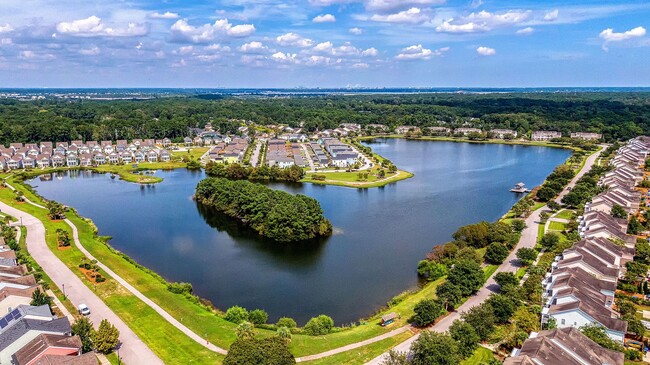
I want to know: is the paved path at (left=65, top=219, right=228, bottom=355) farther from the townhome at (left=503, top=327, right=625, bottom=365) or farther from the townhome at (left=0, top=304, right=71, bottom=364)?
the townhome at (left=503, top=327, right=625, bottom=365)

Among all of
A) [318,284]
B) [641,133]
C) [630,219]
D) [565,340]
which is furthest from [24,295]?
[641,133]

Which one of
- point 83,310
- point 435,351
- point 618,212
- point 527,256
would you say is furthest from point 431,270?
point 83,310

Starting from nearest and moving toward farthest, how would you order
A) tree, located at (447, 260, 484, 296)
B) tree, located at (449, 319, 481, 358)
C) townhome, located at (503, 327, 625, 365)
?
1. townhome, located at (503, 327, 625, 365)
2. tree, located at (449, 319, 481, 358)
3. tree, located at (447, 260, 484, 296)

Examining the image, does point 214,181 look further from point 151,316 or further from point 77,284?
point 151,316

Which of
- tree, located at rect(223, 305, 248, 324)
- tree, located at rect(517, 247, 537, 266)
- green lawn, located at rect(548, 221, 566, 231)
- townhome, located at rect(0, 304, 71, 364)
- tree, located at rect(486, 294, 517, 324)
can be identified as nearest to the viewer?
townhome, located at rect(0, 304, 71, 364)

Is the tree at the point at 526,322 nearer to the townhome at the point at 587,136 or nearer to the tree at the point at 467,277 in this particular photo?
the tree at the point at 467,277

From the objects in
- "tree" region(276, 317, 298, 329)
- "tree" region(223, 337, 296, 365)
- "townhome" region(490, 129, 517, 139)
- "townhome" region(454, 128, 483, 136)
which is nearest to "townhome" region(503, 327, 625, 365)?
→ "tree" region(223, 337, 296, 365)

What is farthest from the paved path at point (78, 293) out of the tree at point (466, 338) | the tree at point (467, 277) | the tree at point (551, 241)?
the tree at point (551, 241)
